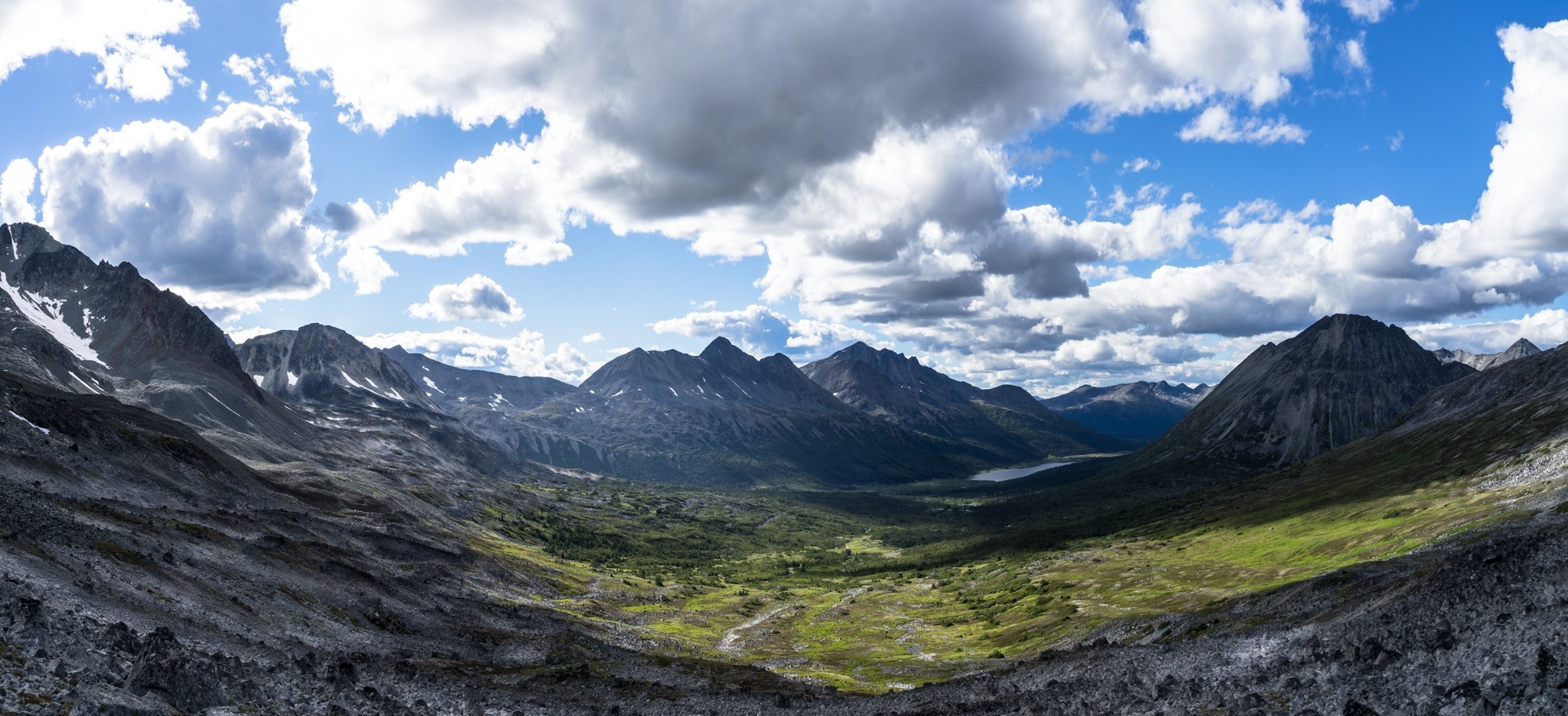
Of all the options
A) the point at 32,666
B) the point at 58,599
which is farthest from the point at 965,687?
the point at 58,599

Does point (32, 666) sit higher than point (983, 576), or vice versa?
point (32, 666)

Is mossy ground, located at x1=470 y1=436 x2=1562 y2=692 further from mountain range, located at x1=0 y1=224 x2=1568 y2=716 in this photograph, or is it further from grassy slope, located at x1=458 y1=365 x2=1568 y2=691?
mountain range, located at x1=0 y1=224 x2=1568 y2=716

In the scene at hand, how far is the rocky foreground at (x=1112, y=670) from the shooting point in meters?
32.8

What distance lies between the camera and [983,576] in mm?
187750

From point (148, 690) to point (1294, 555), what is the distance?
140 metres

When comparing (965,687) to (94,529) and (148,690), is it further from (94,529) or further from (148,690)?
(94,529)

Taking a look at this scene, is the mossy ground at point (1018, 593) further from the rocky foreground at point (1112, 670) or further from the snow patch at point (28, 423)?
the snow patch at point (28, 423)

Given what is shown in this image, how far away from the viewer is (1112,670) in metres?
53.3

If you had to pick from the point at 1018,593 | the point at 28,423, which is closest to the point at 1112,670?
the point at 1018,593

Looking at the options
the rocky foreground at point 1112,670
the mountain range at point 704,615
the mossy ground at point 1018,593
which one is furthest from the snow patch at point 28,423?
the mossy ground at point 1018,593

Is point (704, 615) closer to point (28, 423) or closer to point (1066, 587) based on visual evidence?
point (1066, 587)

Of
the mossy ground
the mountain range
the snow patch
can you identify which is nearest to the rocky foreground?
the mountain range

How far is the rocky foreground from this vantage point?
1293 inches

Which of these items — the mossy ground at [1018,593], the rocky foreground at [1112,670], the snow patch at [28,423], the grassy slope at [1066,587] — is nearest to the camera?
the rocky foreground at [1112,670]
